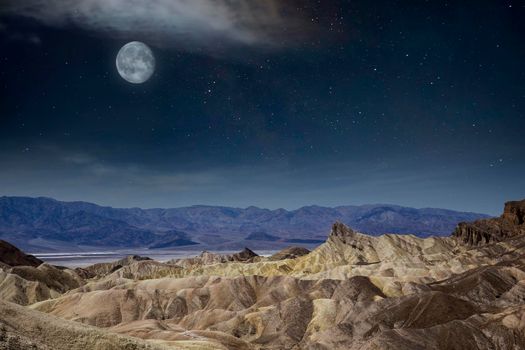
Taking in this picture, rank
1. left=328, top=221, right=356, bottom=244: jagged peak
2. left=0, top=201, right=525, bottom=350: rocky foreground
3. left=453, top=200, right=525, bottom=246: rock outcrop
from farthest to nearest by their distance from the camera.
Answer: left=328, top=221, right=356, bottom=244: jagged peak → left=453, top=200, right=525, bottom=246: rock outcrop → left=0, top=201, right=525, bottom=350: rocky foreground

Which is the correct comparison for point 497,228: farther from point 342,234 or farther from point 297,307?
point 297,307

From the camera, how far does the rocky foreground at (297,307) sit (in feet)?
194

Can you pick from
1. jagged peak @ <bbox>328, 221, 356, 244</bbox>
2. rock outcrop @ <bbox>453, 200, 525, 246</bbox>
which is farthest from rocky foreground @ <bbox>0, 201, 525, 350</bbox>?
jagged peak @ <bbox>328, 221, 356, 244</bbox>

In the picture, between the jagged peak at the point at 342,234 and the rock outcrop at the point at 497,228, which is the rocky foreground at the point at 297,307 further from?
the jagged peak at the point at 342,234

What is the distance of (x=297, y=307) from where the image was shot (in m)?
96.8

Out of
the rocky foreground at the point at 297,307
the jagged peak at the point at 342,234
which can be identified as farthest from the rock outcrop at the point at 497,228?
the jagged peak at the point at 342,234

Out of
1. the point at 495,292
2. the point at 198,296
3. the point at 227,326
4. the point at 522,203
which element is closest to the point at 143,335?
the point at 227,326

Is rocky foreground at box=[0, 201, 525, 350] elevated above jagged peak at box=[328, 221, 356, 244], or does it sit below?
below

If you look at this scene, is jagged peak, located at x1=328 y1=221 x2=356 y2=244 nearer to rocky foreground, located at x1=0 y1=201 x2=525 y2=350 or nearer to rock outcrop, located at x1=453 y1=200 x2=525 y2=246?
rocky foreground, located at x1=0 y1=201 x2=525 y2=350

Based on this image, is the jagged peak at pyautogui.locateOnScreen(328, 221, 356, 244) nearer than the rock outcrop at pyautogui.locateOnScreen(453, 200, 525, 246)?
No

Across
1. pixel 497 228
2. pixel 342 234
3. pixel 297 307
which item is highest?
pixel 497 228

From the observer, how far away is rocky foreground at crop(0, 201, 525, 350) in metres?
59.1

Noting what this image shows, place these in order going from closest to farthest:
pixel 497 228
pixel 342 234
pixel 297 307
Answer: pixel 297 307 → pixel 497 228 → pixel 342 234

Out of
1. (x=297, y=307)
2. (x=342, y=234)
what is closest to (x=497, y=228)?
(x=342, y=234)
